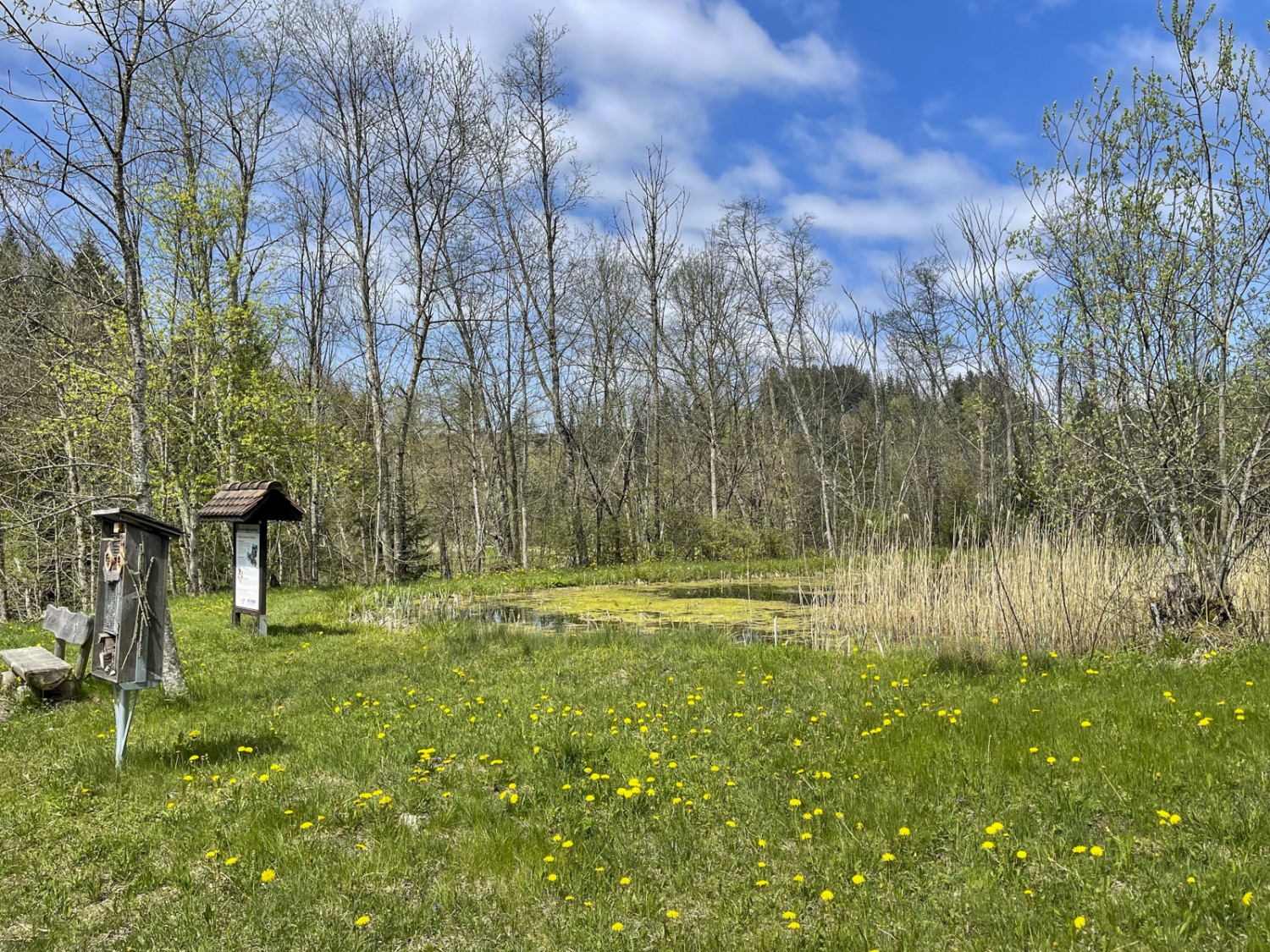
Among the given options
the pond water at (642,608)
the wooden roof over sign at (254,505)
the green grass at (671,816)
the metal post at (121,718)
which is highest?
the wooden roof over sign at (254,505)

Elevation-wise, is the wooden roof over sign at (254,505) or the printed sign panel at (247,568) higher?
the wooden roof over sign at (254,505)

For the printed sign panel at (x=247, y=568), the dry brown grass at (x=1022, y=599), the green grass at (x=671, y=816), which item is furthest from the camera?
the printed sign panel at (x=247, y=568)

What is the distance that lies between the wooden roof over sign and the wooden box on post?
501cm

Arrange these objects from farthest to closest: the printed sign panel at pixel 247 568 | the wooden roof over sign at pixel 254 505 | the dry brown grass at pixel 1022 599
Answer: the printed sign panel at pixel 247 568, the wooden roof over sign at pixel 254 505, the dry brown grass at pixel 1022 599

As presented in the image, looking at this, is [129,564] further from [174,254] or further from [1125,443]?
[174,254]

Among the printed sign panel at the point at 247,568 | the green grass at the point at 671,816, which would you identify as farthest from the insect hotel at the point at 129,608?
the printed sign panel at the point at 247,568

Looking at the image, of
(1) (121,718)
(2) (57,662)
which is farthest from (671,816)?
(2) (57,662)

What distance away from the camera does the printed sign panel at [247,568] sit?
1013 cm

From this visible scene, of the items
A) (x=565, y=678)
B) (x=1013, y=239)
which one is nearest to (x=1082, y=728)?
(x=565, y=678)

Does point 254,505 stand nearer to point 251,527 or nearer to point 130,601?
point 251,527

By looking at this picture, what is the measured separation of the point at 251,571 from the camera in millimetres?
10289

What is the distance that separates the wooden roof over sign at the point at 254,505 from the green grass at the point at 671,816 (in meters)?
3.81

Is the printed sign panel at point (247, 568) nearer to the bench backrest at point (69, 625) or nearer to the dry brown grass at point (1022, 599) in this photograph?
the bench backrest at point (69, 625)

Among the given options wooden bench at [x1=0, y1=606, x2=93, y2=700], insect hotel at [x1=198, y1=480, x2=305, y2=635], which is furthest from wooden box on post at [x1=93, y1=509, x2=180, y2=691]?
insect hotel at [x1=198, y1=480, x2=305, y2=635]
